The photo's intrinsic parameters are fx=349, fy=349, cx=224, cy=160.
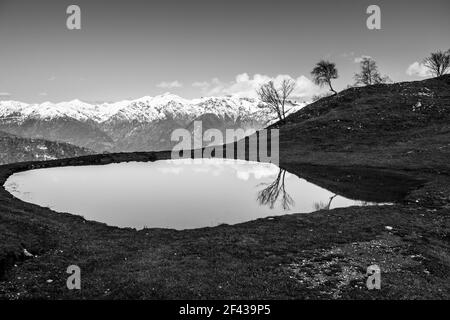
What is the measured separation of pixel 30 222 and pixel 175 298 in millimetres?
15671

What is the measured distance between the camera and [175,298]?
16594 mm

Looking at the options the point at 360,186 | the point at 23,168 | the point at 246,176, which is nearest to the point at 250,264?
the point at 360,186

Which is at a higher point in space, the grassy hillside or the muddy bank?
the grassy hillside

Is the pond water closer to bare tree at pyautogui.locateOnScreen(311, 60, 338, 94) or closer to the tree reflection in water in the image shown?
the tree reflection in water

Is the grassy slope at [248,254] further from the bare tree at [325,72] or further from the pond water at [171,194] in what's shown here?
the bare tree at [325,72]

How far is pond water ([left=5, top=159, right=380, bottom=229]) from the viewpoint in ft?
104

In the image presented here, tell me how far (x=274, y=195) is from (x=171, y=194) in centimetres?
1153

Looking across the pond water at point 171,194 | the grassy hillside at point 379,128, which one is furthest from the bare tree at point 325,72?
the pond water at point 171,194

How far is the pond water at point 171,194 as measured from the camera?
1244 inches

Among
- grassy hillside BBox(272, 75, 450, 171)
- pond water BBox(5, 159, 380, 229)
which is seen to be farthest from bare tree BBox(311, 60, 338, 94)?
pond water BBox(5, 159, 380, 229)

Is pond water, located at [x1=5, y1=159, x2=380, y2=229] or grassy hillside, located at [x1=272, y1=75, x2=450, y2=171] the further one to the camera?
grassy hillside, located at [x1=272, y1=75, x2=450, y2=171]

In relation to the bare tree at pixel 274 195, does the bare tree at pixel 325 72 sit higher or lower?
higher

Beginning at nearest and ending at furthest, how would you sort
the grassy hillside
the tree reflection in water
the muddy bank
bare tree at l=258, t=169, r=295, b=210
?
the muddy bank → the tree reflection in water → bare tree at l=258, t=169, r=295, b=210 → the grassy hillside
